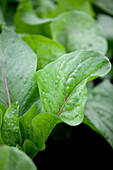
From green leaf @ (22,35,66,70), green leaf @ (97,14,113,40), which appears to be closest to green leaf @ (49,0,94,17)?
green leaf @ (97,14,113,40)

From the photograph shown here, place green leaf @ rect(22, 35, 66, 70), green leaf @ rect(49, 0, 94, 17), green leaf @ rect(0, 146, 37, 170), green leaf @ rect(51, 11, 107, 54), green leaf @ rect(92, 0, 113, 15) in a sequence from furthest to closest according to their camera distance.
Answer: green leaf @ rect(92, 0, 113, 15) < green leaf @ rect(49, 0, 94, 17) < green leaf @ rect(51, 11, 107, 54) < green leaf @ rect(22, 35, 66, 70) < green leaf @ rect(0, 146, 37, 170)

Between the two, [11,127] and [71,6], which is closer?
[11,127]

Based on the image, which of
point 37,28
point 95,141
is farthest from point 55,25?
point 95,141

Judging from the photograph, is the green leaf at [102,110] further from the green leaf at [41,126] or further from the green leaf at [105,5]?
the green leaf at [105,5]

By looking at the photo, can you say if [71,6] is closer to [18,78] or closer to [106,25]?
[106,25]

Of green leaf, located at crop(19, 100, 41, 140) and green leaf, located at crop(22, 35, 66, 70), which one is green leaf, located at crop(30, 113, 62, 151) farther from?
green leaf, located at crop(22, 35, 66, 70)

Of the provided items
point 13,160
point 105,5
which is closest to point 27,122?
point 13,160
